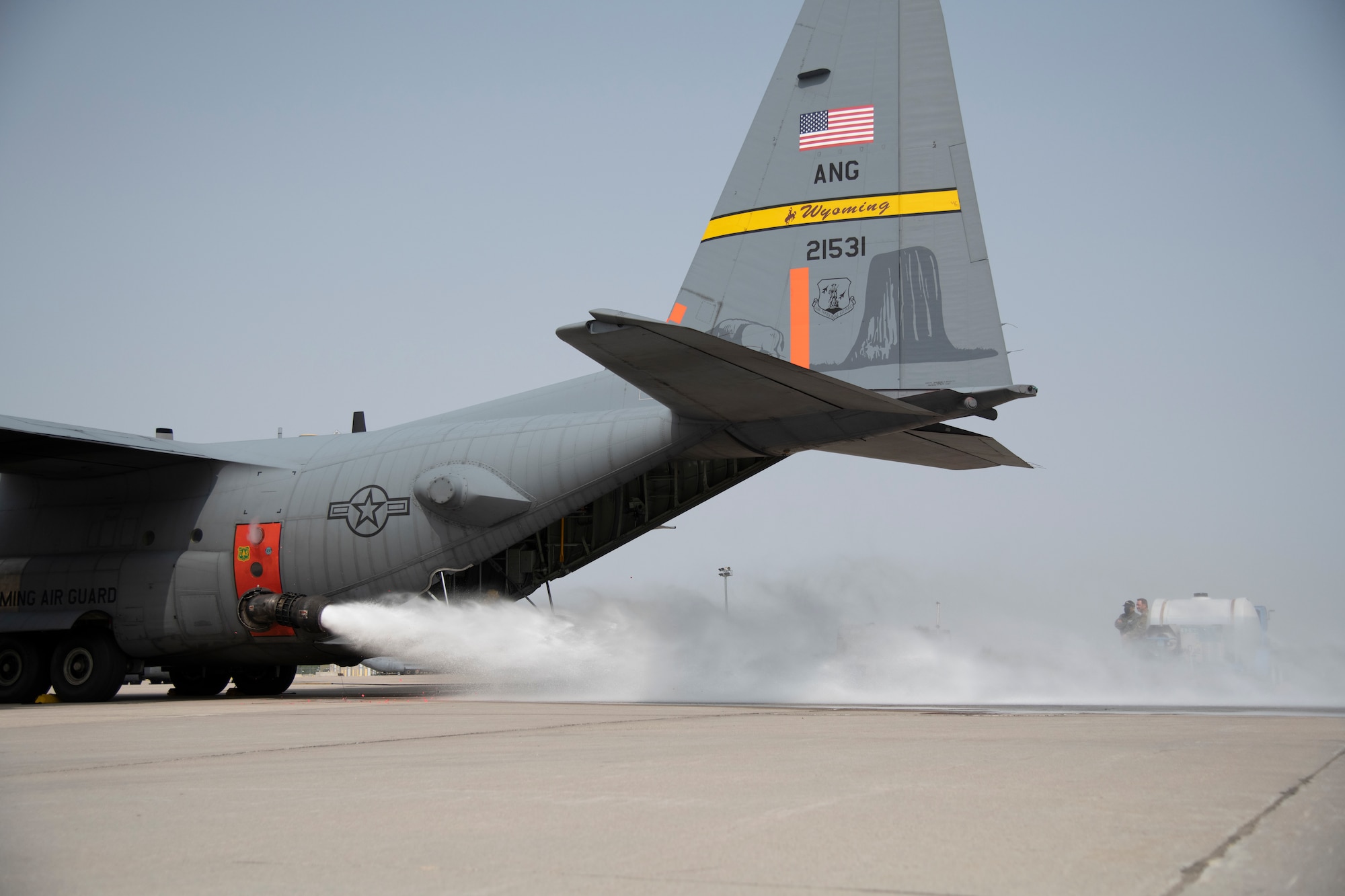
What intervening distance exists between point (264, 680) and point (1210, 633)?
784 inches

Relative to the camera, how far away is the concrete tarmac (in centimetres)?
384

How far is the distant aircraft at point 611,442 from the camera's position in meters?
14.2

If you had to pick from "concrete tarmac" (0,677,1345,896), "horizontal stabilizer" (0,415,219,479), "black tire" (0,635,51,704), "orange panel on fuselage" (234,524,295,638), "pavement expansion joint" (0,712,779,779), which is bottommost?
"black tire" (0,635,51,704)

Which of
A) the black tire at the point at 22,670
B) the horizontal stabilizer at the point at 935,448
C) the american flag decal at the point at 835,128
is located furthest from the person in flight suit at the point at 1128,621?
the black tire at the point at 22,670

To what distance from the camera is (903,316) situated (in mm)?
14516

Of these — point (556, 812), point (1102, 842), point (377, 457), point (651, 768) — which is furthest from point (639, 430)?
point (1102, 842)

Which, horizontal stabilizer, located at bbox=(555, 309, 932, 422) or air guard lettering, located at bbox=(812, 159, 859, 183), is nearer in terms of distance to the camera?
horizontal stabilizer, located at bbox=(555, 309, 932, 422)

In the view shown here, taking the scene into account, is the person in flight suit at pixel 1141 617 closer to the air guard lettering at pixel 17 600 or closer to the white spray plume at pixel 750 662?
the white spray plume at pixel 750 662

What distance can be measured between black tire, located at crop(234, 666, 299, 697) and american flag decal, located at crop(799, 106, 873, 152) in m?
14.9

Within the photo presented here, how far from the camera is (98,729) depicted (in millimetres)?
11375

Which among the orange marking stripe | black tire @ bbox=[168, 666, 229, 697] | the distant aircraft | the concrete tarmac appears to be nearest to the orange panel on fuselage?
the distant aircraft

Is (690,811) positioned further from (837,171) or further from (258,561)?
(258,561)

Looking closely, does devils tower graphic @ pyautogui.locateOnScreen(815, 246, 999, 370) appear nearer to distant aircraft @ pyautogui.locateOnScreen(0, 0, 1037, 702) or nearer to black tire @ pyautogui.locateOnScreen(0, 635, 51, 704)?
distant aircraft @ pyautogui.locateOnScreen(0, 0, 1037, 702)

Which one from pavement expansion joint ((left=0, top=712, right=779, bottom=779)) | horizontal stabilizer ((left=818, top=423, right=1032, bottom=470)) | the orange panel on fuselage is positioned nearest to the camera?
pavement expansion joint ((left=0, top=712, right=779, bottom=779))
